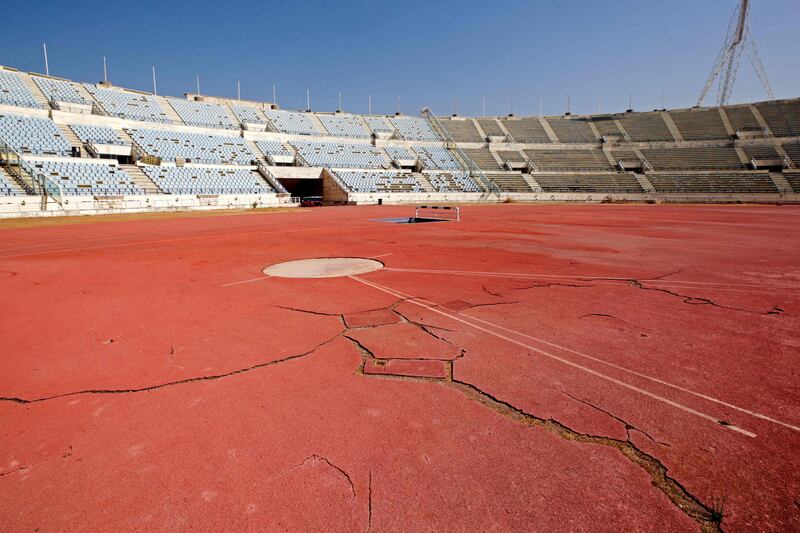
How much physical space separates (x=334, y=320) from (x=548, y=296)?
340 centimetres

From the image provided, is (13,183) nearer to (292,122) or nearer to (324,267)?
(324,267)

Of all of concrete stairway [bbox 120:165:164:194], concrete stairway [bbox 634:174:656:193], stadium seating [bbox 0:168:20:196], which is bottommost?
stadium seating [bbox 0:168:20:196]

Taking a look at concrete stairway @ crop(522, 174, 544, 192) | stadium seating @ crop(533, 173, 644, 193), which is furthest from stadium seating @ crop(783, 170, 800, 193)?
concrete stairway @ crop(522, 174, 544, 192)

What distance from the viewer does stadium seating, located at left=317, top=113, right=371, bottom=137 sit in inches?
2121

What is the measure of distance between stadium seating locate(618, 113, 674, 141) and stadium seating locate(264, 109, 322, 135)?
45705mm

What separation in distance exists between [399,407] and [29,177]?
35090 mm

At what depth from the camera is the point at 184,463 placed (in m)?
Result: 2.47

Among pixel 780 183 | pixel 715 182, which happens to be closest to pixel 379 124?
pixel 715 182

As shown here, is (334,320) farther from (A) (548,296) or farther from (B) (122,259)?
(B) (122,259)

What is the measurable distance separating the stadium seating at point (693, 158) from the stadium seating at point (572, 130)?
836 cm

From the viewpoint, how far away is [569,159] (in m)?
54.4

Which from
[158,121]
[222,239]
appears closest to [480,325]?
[222,239]

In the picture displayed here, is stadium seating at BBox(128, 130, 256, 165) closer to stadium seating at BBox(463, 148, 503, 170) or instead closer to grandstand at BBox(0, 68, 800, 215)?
grandstand at BBox(0, 68, 800, 215)

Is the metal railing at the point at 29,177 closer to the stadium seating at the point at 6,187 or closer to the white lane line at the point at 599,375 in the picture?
the stadium seating at the point at 6,187
